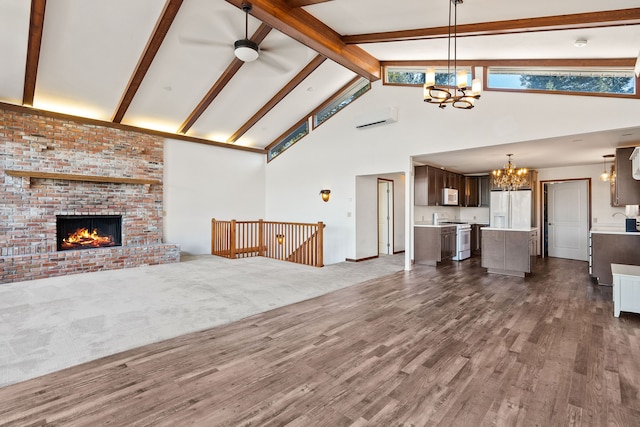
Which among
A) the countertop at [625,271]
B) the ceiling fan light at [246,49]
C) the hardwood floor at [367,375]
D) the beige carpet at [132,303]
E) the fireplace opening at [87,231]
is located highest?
the ceiling fan light at [246,49]

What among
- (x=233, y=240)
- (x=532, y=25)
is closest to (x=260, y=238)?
(x=233, y=240)

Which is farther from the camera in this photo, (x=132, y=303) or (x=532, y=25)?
(x=132, y=303)

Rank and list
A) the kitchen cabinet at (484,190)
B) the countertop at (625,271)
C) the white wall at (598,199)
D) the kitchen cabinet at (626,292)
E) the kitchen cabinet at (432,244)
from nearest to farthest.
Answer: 1. the kitchen cabinet at (626,292)
2. the countertop at (625,271)
3. the kitchen cabinet at (432,244)
4. the white wall at (598,199)
5. the kitchen cabinet at (484,190)

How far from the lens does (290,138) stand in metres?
9.24

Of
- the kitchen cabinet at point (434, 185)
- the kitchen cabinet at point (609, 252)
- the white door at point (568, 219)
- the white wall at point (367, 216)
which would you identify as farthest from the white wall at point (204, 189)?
the white door at point (568, 219)

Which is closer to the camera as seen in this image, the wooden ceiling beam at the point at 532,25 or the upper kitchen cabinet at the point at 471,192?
the wooden ceiling beam at the point at 532,25

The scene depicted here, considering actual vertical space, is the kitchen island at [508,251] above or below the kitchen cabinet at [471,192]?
below

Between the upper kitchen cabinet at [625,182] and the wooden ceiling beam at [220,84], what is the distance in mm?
6311

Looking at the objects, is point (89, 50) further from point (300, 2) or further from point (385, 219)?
point (385, 219)

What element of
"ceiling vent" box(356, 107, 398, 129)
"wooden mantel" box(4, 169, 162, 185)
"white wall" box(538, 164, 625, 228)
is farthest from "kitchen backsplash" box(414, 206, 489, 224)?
"wooden mantel" box(4, 169, 162, 185)

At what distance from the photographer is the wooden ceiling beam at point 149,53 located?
4.47 meters

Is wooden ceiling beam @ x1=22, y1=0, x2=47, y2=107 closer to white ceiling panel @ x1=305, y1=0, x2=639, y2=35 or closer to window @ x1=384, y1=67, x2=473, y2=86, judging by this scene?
white ceiling panel @ x1=305, y1=0, x2=639, y2=35

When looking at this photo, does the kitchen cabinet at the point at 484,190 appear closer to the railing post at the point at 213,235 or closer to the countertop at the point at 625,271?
the countertop at the point at 625,271

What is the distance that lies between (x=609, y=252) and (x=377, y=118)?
478 cm
